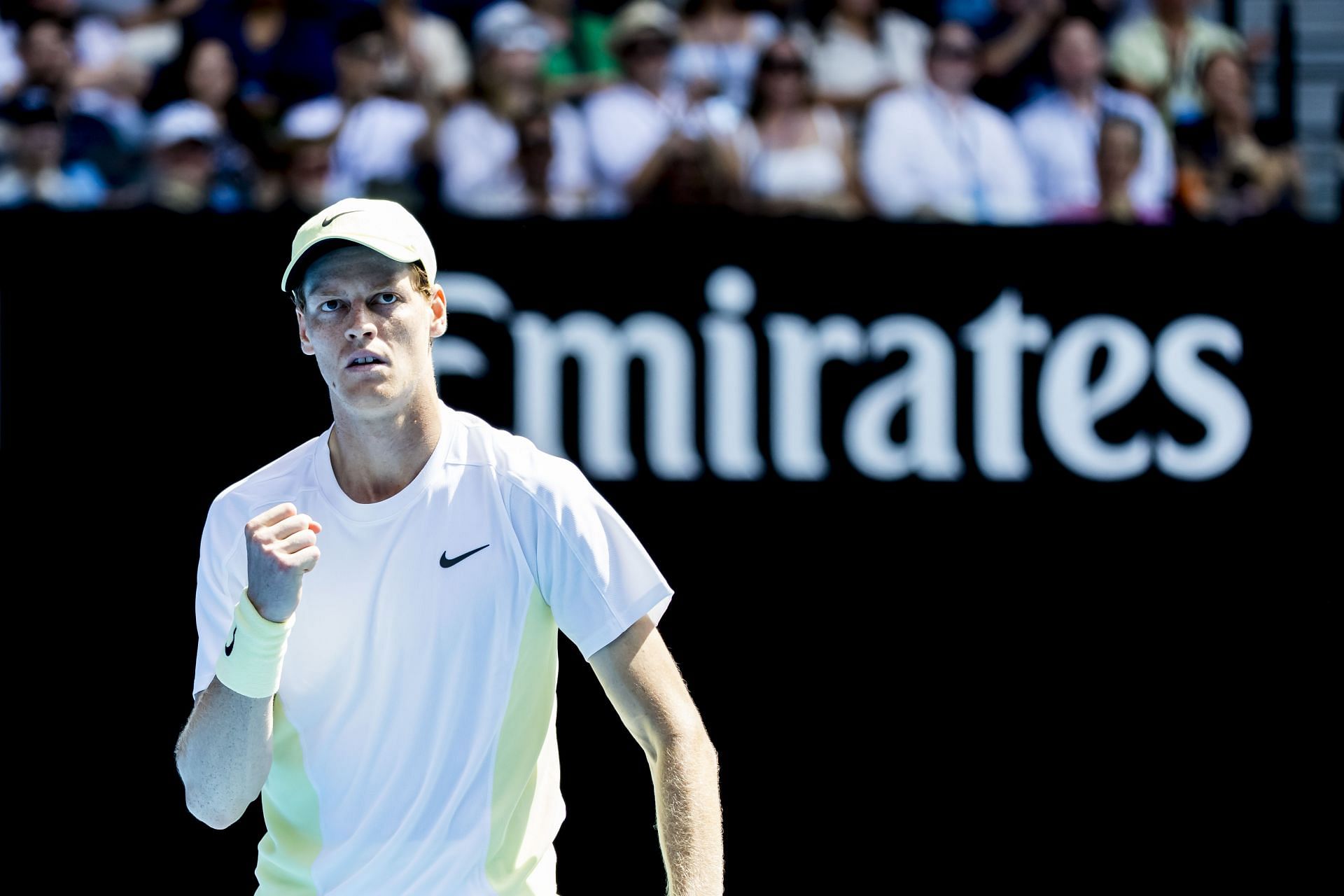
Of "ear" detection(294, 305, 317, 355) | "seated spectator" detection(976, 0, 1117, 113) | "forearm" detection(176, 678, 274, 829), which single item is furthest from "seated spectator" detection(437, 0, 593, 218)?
"forearm" detection(176, 678, 274, 829)

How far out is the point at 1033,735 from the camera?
578 cm

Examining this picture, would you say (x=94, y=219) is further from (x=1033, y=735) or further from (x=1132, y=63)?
(x=1132, y=63)

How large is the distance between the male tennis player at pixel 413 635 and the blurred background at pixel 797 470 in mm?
2679

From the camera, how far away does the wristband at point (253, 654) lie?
262 cm

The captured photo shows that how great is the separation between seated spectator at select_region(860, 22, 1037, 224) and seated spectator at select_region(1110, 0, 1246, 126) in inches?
25.0

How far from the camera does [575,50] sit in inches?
270

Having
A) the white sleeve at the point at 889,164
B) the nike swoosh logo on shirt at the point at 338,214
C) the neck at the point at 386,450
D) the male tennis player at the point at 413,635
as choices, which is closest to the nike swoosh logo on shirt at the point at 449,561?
the male tennis player at the point at 413,635

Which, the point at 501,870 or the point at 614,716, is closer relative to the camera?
the point at 501,870

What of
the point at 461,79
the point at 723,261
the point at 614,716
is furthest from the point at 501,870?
the point at 461,79

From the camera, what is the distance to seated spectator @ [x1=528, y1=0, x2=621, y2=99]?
263 inches

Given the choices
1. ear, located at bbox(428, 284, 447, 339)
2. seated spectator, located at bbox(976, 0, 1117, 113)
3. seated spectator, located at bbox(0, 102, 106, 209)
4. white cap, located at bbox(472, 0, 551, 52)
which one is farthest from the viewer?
seated spectator, located at bbox(976, 0, 1117, 113)

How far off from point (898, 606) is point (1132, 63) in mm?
2761

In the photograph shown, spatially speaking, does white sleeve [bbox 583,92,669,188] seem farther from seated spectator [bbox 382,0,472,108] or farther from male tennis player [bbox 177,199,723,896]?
male tennis player [bbox 177,199,723,896]

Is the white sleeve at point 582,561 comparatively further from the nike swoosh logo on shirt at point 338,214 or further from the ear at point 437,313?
the nike swoosh logo on shirt at point 338,214
